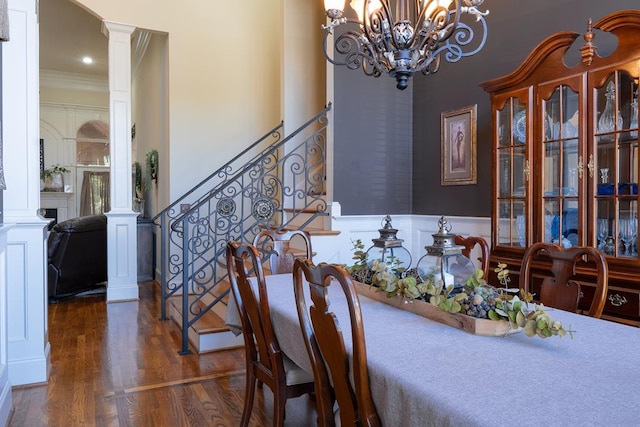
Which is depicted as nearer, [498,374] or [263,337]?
[498,374]

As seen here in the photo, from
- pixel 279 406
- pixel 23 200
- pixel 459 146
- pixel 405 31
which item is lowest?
pixel 279 406

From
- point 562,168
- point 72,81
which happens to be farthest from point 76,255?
point 72,81

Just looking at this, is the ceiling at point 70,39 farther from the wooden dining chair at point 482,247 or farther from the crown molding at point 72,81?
the wooden dining chair at point 482,247

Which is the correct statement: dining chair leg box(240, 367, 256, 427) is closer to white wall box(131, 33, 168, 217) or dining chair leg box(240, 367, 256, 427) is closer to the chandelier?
the chandelier

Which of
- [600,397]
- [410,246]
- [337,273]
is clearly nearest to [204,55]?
[410,246]

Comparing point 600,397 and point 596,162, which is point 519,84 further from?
point 600,397

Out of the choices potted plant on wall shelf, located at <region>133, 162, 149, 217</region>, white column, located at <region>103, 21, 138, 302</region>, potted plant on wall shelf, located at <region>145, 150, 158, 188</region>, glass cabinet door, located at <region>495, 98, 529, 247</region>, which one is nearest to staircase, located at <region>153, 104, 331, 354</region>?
white column, located at <region>103, 21, 138, 302</region>

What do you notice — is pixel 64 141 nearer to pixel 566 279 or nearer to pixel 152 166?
pixel 152 166

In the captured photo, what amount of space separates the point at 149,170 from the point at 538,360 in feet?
23.7

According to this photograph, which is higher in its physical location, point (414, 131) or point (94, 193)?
point (414, 131)

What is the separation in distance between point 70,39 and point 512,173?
25.8 ft

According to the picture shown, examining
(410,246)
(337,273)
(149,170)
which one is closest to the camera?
(337,273)

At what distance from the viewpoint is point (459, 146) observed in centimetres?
413

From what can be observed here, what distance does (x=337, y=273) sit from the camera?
1300 mm
